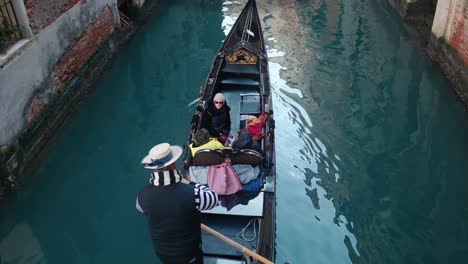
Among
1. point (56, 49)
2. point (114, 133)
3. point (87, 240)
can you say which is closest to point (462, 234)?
point (87, 240)

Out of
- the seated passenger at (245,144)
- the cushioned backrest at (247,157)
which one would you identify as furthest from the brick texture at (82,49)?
the cushioned backrest at (247,157)

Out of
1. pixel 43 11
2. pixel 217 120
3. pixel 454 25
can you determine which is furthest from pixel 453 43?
pixel 43 11

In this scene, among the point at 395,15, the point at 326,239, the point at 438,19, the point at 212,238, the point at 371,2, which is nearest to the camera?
the point at 212,238

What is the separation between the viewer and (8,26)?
14.5 feet

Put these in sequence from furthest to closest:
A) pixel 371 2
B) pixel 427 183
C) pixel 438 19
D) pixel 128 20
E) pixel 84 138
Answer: pixel 371 2, pixel 128 20, pixel 438 19, pixel 84 138, pixel 427 183

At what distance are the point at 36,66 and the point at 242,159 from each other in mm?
2755

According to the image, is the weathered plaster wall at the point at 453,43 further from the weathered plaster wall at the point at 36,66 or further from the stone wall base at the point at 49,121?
the weathered plaster wall at the point at 36,66

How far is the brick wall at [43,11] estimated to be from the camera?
4723 mm

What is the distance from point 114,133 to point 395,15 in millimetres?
6370

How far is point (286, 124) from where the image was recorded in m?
5.38

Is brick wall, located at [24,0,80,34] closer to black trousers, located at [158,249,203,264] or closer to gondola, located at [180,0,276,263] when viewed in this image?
gondola, located at [180,0,276,263]

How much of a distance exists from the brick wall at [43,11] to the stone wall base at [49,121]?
31.7 inches

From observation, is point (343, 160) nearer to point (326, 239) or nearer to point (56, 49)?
point (326, 239)

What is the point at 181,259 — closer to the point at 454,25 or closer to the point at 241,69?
the point at 241,69
